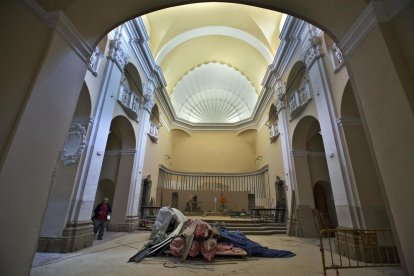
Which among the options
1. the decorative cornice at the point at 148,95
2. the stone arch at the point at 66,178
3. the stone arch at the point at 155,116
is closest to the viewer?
the stone arch at the point at 66,178

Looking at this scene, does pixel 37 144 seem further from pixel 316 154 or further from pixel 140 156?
pixel 316 154

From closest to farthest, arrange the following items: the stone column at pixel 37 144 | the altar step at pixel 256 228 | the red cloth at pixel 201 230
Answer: the stone column at pixel 37 144
the red cloth at pixel 201 230
the altar step at pixel 256 228

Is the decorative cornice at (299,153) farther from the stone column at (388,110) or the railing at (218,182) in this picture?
the stone column at (388,110)

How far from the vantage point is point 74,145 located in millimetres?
6121

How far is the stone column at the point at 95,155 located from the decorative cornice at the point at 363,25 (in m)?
6.65

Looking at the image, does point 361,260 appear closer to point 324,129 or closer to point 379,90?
point 324,129

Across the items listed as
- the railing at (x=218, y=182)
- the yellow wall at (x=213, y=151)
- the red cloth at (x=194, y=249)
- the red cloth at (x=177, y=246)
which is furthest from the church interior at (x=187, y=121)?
the red cloth at (x=194, y=249)

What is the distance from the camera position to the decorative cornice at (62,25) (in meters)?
2.71

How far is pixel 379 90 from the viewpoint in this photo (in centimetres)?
271

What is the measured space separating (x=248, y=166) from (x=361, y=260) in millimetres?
13247

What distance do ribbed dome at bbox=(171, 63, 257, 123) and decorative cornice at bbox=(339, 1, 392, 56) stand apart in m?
13.4

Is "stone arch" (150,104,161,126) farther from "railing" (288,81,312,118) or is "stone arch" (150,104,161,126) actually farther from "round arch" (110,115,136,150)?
"railing" (288,81,312,118)

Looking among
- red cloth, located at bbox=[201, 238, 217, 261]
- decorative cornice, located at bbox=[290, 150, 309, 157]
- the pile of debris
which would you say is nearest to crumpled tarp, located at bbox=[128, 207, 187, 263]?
the pile of debris

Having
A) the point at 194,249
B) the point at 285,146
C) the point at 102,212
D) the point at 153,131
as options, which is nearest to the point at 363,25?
the point at 194,249
